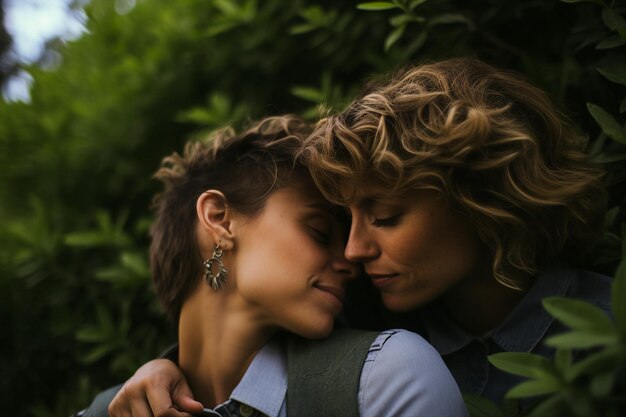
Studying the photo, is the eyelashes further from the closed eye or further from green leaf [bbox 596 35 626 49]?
green leaf [bbox 596 35 626 49]

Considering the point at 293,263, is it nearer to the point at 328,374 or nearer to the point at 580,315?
the point at 328,374

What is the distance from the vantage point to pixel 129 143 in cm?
327

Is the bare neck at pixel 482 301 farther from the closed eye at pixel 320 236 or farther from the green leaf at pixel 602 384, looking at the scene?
the green leaf at pixel 602 384

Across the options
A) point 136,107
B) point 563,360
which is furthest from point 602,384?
point 136,107

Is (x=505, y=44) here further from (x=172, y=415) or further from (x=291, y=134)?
(x=172, y=415)

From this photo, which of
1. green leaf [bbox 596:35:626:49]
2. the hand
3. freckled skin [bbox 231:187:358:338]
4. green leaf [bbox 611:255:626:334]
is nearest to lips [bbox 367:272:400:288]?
freckled skin [bbox 231:187:358:338]

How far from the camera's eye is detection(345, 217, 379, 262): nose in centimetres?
192

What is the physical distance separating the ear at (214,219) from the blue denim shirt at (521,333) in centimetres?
84

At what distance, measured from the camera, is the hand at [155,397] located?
1.90 meters

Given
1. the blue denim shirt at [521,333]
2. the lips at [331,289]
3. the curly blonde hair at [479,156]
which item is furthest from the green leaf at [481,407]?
the lips at [331,289]

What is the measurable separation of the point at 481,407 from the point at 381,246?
536 mm

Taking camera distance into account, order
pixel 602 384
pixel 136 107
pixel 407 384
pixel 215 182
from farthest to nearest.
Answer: pixel 136 107 → pixel 215 182 → pixel 407 384 → pixel 602 384

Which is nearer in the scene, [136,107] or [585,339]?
[585,339]

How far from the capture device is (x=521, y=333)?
1982 mm
